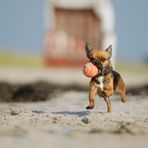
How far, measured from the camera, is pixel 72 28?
40031mm

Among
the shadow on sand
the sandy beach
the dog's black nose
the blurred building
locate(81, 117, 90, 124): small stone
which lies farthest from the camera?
the blurred building

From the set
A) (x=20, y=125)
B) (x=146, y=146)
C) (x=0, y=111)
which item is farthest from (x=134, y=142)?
(x=0, y=111)

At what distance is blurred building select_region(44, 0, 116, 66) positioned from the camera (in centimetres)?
3866

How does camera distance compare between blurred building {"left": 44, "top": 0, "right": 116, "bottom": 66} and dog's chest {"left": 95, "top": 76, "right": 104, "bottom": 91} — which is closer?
dog's chest {"left": 95, "top": 76, "right": 104, "bottom": 91}

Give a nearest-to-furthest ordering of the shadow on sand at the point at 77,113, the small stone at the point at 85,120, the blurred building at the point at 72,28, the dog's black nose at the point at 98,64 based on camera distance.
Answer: the small stone at the point at 85,120, the dog's black nose at the point at 98,64, the shadow on sand at the point at 77,113, the blurred building at the point at 72,28

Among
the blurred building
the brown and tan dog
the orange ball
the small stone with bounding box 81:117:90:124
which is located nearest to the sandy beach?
the small stone with bounding box 81:117:90:124

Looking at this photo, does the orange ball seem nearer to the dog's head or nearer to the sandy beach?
the dog's head

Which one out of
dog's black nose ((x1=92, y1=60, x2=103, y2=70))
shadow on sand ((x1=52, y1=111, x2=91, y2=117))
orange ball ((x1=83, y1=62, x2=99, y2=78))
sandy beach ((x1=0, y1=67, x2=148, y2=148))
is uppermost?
dog's black nose ((x1=92, y1=60, x2=103, y2=70))

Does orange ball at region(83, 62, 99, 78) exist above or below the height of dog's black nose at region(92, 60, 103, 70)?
below

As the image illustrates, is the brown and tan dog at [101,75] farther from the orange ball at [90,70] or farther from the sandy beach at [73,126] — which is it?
the sandy beach at [73,126]

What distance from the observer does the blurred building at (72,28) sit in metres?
38.7

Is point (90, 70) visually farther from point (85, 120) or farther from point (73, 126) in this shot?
point (73, 126)

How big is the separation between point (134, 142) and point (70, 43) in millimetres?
30294

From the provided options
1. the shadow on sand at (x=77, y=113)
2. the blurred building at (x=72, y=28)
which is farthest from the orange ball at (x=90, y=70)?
the blurred building at (x=72, y=28)
